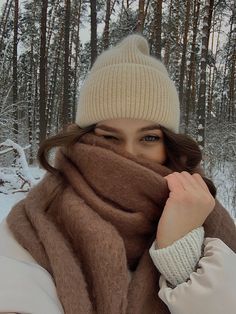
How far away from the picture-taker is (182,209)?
134cm

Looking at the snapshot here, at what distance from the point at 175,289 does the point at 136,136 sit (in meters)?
0.56

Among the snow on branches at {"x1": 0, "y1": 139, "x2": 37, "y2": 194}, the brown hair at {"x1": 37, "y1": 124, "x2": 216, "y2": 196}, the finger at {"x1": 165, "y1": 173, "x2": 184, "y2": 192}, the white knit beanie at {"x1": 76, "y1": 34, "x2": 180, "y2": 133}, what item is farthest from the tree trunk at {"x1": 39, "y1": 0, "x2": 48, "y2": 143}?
the finger at {"x1": 165, "y1": 173, "x2": 184, "y2": 192}

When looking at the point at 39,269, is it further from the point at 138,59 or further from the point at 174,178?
the point at 138,59

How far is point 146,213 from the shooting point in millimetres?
1476

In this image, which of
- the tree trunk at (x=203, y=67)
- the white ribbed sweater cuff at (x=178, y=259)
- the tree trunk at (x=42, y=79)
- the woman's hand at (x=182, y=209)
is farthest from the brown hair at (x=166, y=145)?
the tree trunk at (x=42, y=79)

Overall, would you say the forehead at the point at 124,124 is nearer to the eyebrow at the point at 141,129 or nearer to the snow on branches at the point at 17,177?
the eyebrow at the point at 141,129

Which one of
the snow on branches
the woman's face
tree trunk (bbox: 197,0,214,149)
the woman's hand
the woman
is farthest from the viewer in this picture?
tree trunk (bbox: 197,0,214,149)

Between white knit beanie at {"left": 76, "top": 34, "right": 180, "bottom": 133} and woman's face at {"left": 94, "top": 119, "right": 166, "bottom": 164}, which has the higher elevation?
white knit beanie at {"left": 76, "top": 34, "right": 180, "bottom": 133}

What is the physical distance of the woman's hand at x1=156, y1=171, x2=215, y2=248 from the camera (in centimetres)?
131

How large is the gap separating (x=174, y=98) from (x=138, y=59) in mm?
230

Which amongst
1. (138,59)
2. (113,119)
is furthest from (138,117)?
(138,59)

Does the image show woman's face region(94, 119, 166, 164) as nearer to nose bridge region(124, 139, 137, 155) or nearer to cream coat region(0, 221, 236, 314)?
nose bridge region(124, 139, 137, 155)

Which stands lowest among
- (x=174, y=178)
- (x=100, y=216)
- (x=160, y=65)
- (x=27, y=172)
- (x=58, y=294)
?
(x=27, y=172)

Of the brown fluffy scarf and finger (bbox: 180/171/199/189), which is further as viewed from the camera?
finger (bbox: 180/171/199/189)
